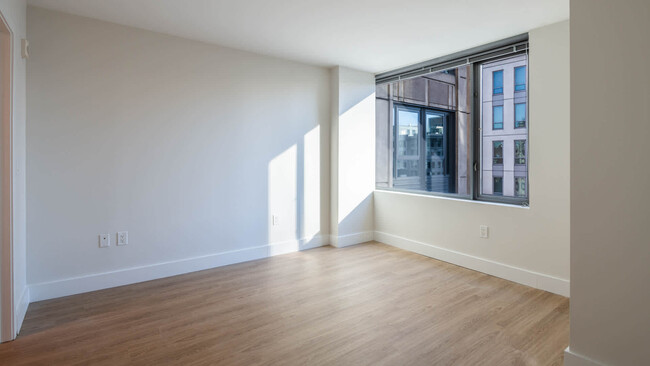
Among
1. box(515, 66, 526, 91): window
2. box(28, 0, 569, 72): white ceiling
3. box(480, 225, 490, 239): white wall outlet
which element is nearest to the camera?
box(28, 0, 569, 72): white ceiling

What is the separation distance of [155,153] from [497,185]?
3.54m

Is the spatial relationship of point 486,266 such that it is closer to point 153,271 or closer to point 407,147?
point 407,147

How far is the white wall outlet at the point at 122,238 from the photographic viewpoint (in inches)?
126

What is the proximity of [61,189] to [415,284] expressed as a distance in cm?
328

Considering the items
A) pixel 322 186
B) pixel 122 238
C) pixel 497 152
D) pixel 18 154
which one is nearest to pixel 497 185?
pixel 497 152

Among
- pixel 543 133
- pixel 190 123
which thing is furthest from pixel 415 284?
pixel 190 123

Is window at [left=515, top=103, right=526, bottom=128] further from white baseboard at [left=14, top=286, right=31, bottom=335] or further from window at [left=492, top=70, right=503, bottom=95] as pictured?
white baseboard at [left=14, top=286, right=31, bottom=335]

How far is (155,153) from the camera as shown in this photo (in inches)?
133

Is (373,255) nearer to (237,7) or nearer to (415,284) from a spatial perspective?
(415,284)

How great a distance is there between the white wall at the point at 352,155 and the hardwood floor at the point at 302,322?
1.17 metres

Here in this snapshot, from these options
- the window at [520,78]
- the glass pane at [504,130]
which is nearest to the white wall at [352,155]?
the glass pane at [504,130]

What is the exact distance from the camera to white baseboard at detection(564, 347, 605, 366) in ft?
6.02

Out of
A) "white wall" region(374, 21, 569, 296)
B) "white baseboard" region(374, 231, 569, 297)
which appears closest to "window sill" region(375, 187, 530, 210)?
"white wall" region(374, 21, 569, 296)

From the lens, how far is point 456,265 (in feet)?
12.6
